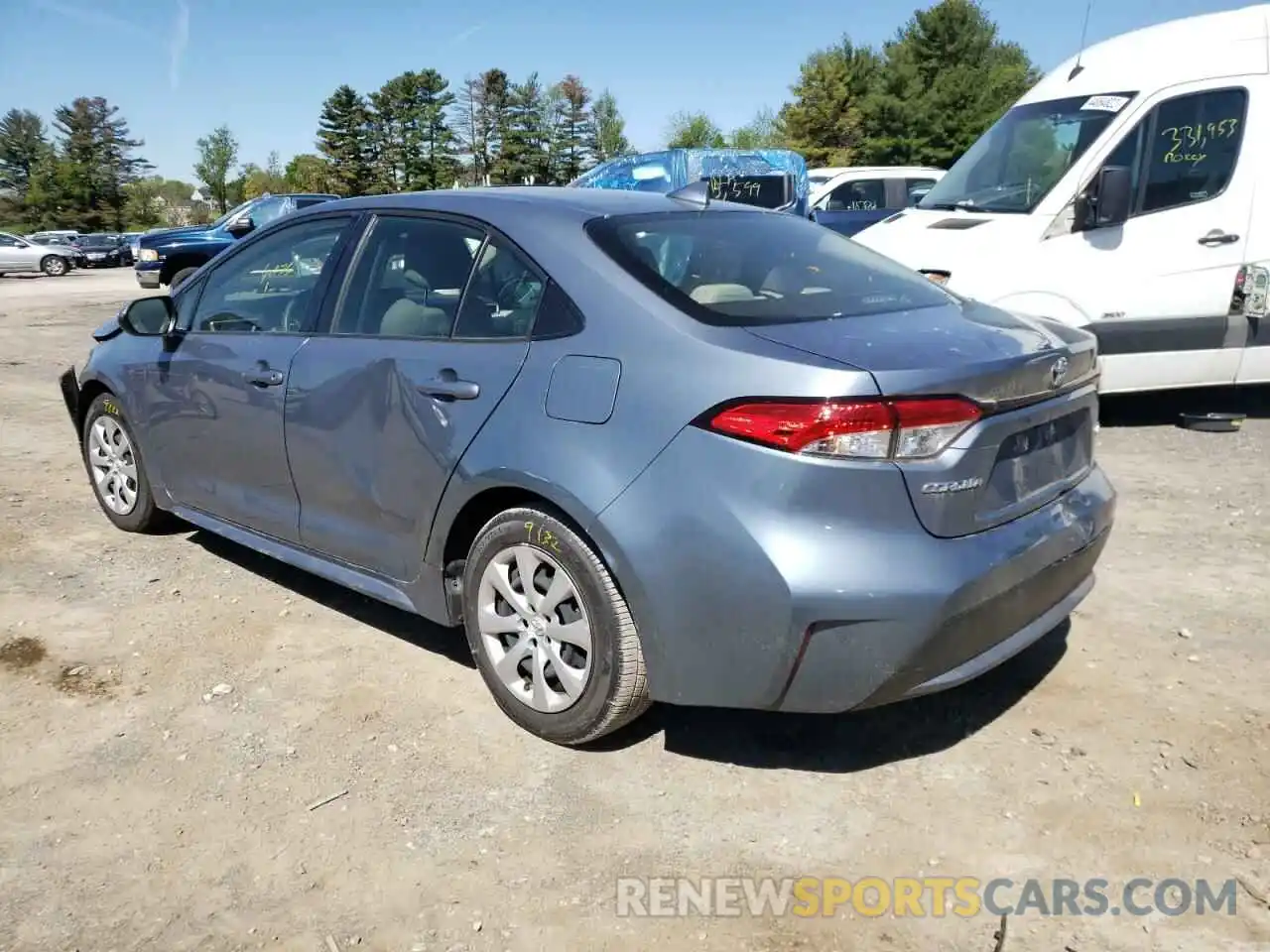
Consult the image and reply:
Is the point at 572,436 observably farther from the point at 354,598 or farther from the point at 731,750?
the point at 354,598

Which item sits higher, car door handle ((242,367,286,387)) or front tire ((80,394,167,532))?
car door handle ((242,367,286,387))

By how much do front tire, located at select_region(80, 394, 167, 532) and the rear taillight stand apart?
3383 millimetres

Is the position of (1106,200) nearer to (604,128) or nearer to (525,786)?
(525,786)

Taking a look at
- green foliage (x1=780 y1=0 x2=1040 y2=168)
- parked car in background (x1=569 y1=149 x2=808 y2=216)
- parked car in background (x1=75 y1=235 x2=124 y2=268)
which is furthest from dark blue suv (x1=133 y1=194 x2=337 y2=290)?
green foliage (x1=780 y1=0 x2=1040 y2=168)

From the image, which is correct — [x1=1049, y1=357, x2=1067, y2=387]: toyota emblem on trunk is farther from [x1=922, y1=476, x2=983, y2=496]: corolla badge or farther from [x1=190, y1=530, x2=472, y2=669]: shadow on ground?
[x1=190, y1=530, x2=472, y2=669]: shadow on ground

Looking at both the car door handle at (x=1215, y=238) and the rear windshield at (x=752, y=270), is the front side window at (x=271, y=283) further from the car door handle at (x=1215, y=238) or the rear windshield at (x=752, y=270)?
the car door handle at (x=1215, y=238)

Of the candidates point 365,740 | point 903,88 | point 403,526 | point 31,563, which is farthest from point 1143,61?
point 903,88

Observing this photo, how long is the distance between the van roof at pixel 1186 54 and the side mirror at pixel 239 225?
16113 millimetres

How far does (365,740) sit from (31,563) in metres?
2.55

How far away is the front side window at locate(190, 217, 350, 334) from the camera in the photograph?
386 centimetres

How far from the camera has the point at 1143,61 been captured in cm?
683

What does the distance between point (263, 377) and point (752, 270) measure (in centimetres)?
189

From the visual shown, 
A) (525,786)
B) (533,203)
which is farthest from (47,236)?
(525,786)

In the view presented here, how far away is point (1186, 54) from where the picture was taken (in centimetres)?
668
